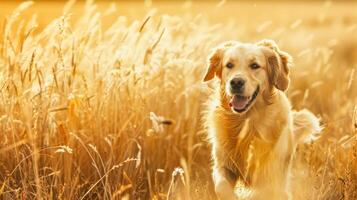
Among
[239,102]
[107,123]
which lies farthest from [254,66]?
[107,123]

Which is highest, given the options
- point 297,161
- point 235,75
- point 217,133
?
point 235,75

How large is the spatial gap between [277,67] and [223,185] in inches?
35.4

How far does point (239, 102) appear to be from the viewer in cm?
430

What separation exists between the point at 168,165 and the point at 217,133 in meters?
0.51

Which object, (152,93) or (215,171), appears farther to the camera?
(152,93)

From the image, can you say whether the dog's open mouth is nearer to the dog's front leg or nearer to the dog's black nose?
the dog's black nose

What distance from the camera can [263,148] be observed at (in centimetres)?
444

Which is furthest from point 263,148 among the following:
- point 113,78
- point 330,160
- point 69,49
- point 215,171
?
point 69,49

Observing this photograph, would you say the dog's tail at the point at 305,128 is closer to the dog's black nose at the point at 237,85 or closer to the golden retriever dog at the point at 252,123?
the golden retriever dog at the point at 252,123

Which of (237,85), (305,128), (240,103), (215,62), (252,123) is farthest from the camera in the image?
(305,128)

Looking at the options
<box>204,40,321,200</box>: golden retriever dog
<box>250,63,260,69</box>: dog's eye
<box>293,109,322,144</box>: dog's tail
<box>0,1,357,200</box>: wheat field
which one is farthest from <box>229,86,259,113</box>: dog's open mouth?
<box>293,109,322,144</box>: dog's tail

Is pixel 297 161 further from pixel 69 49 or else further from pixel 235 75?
pixel 69 49

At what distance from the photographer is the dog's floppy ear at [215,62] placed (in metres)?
4.76

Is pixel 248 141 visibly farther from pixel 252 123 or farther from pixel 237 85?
pixel 237 85
